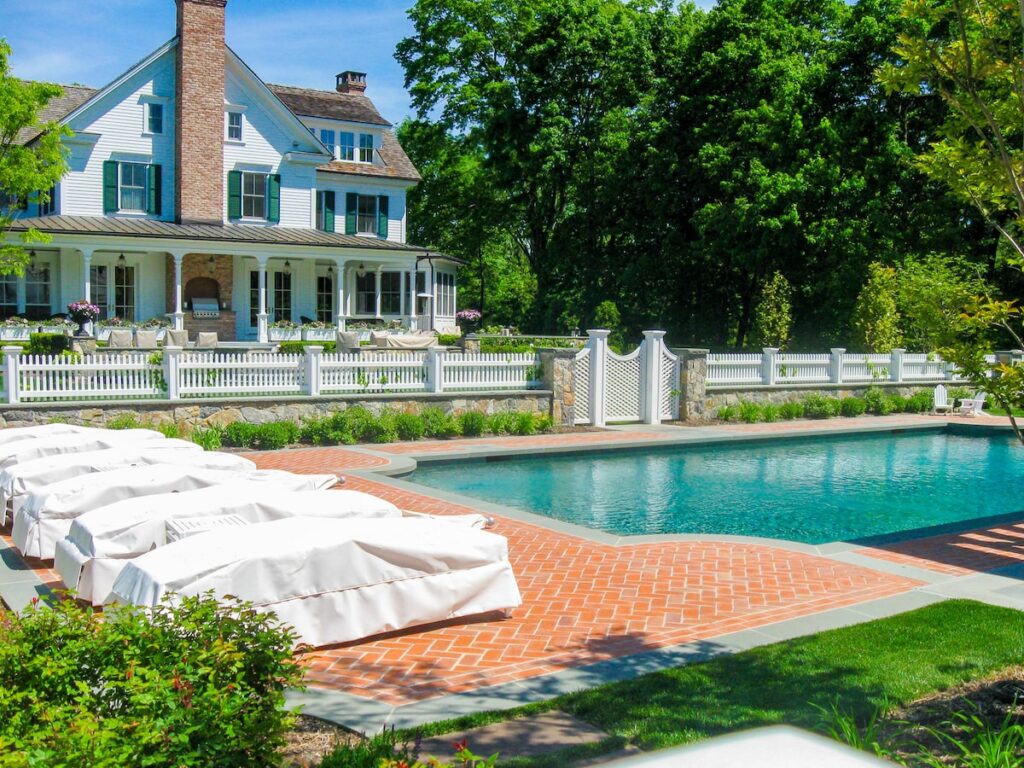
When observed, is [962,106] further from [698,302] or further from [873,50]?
[698,302]

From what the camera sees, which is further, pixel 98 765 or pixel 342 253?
pixel 342 253


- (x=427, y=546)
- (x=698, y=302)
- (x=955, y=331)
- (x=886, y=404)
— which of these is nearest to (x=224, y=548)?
(x=427, y=546)

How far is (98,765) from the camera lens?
3.41 m

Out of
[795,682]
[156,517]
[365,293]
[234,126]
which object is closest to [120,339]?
[234,126]

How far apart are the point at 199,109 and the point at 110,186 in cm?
418

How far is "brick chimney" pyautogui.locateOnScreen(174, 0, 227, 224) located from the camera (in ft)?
116

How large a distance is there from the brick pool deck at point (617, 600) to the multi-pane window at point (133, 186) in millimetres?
25770

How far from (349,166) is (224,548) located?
35427 mm

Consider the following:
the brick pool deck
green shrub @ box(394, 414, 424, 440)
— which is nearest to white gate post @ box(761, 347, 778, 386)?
Answer: green shrub @ box(394, 414, 424, 440)

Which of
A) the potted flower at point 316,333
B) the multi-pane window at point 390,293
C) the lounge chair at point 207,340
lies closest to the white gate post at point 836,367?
the potted flower at point 316,333

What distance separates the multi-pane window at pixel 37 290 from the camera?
3325 centimetres

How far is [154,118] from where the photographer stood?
117ft

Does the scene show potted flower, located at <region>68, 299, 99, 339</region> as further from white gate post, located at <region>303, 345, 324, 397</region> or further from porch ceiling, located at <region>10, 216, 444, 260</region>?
white gate post, located at <region>303, 345, 324, 397</region>

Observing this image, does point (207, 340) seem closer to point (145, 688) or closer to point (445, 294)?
point (445, 294)
